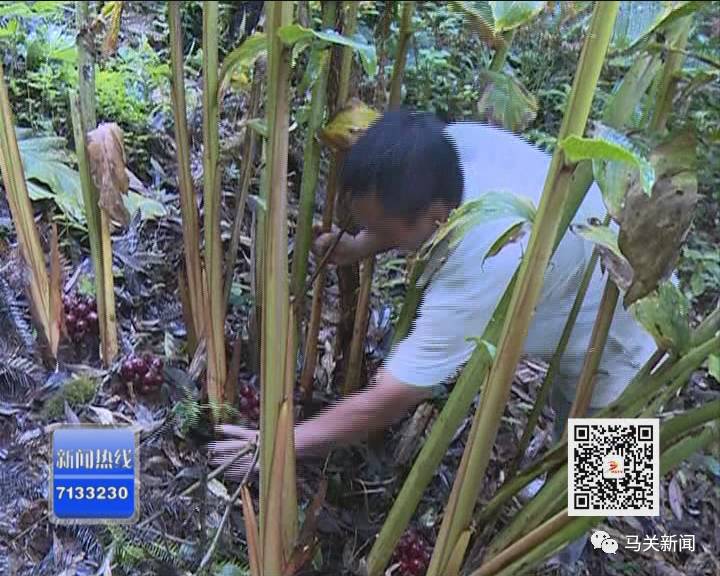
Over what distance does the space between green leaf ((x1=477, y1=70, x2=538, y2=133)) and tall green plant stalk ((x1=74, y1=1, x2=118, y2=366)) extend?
0.35 metres

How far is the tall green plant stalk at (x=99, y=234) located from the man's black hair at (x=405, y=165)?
24 cm

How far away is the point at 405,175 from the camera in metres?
0.71

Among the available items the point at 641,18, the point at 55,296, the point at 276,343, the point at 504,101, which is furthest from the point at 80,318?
the point at 641,18

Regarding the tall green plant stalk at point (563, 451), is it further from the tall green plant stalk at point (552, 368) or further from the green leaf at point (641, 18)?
the green leaf at point (641, 18)

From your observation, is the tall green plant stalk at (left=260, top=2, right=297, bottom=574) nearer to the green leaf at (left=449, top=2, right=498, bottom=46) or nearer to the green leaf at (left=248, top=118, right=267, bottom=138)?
the green leaf at (left=248, top=118, right=267, bottom=138)

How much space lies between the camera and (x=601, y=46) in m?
0.57

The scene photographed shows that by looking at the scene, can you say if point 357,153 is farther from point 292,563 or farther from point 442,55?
point 292,563

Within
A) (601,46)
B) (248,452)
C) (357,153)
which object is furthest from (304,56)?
(248,452)

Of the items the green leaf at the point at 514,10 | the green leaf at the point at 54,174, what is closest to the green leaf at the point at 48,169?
the green leaf at the point at 54,174

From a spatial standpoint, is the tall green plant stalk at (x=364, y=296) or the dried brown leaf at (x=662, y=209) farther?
the tall green plant stalk at (x=364, y=296)

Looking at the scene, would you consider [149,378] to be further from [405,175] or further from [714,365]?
[714,365]

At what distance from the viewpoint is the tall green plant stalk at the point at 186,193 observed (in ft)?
2.27

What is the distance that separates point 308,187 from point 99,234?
0.69 ft

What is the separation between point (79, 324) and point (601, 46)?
530mm
